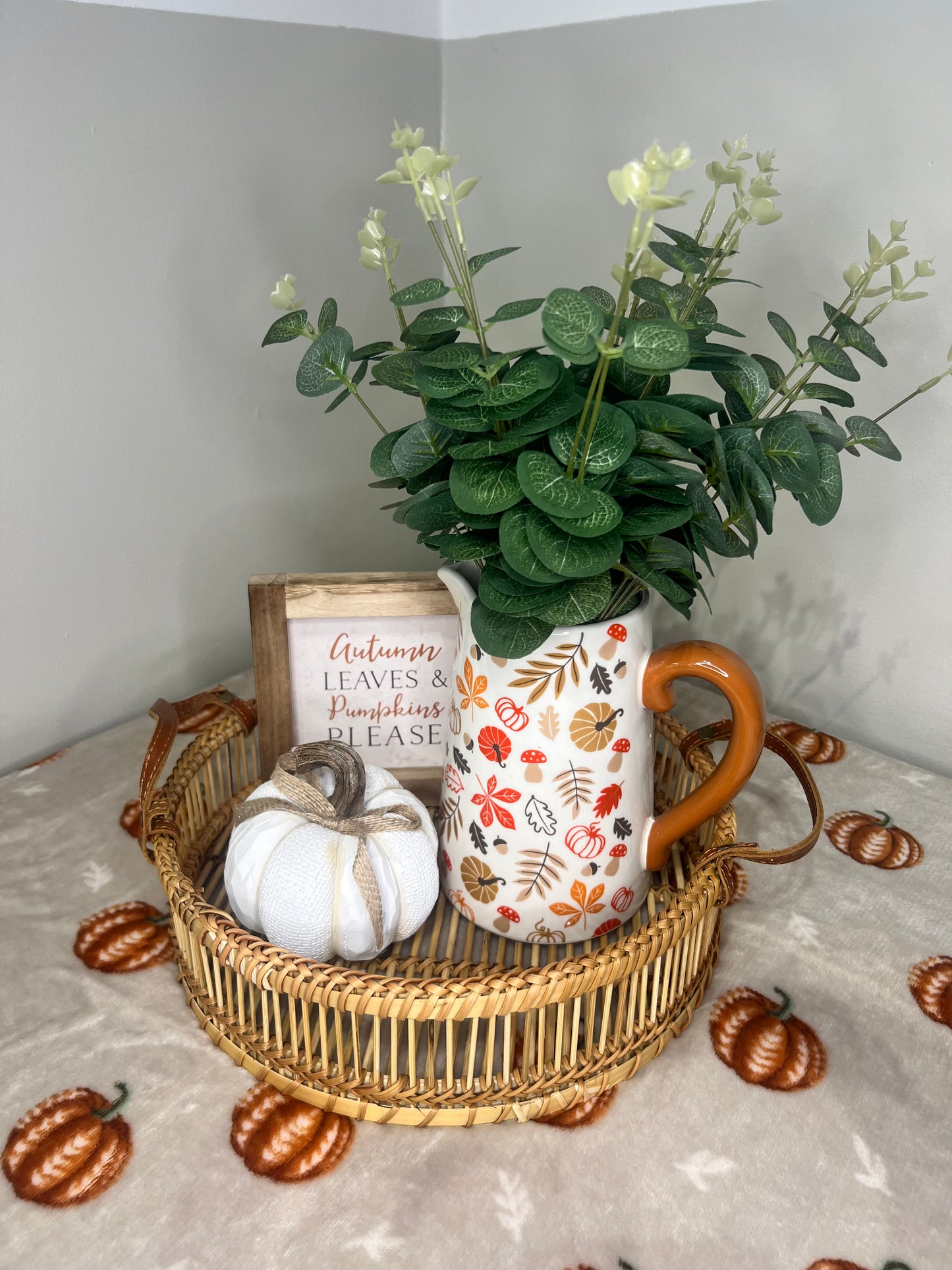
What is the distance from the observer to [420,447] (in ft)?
1.71

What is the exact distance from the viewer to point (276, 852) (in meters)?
0.54

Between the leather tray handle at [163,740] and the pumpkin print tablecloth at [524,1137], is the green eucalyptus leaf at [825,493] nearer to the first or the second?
the pumpkin print tablecloth at [524,1137]

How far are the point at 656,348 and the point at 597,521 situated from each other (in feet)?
0.27

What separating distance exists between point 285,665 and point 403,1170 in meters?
0.34

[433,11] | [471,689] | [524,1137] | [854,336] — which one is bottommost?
[524,1137]

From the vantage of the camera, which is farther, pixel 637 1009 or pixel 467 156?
pixel 467 156

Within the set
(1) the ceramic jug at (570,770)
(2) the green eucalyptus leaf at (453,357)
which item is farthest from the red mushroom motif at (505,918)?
(2) the green eucalyptus leaf at (453,357)

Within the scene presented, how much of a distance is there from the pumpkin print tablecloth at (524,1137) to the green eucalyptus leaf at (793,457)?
31cm

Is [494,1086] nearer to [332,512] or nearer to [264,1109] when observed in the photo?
[264,1109]

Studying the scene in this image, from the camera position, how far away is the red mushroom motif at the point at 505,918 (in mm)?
586

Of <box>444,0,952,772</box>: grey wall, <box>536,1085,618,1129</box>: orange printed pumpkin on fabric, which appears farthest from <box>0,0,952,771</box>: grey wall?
<box>536,1085,618,1129</box>: orange printed pumpkin on fabric

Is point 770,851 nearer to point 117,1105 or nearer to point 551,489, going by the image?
point 551,489

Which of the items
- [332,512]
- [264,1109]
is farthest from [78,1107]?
[332,512]

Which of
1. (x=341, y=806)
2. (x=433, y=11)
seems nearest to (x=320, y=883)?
(x=341, y=806)
